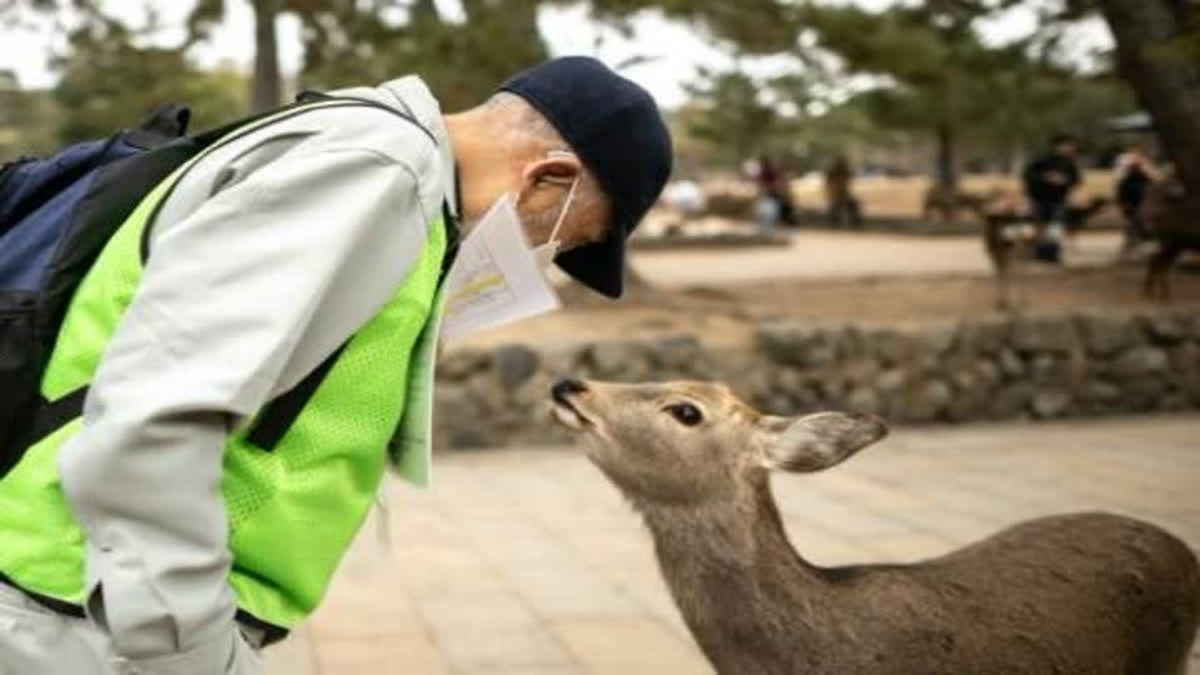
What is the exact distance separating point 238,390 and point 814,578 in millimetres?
1965

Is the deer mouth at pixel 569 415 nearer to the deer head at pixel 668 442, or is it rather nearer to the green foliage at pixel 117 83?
the deer head at pixel 668 442

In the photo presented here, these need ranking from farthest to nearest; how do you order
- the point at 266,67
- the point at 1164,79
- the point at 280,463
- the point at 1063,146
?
the point at 1063,146
the point at 266,67
the point at 1164,79
the point at 280,463

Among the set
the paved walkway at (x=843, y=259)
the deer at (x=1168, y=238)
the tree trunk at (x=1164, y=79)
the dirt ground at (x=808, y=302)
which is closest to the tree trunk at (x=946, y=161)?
the paved walkway at (x=843, y=259)

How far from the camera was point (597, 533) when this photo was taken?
8102mm

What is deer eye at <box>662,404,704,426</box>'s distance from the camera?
3594mm

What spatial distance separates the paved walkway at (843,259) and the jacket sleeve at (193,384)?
16621mm

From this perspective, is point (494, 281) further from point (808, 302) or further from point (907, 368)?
point (808, 302)

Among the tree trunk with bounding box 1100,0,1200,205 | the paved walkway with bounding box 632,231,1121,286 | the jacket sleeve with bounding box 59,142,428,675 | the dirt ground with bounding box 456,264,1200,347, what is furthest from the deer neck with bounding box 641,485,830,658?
the paved walkway with bounding box 632,231,1121,286

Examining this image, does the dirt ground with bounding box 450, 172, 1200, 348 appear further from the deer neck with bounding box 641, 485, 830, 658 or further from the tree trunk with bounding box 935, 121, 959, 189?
the tree trunk with bounding box 935, 121, 959, 189

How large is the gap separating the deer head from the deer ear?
0.03 meters

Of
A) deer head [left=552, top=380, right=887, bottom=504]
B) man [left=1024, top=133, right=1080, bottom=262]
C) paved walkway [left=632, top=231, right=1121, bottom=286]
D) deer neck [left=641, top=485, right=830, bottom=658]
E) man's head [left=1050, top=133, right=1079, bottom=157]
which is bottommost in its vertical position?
paved walkway [left=632, top=231, right=1121, bottom=286]

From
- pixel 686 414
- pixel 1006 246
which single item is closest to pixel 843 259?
pixel 1006 246

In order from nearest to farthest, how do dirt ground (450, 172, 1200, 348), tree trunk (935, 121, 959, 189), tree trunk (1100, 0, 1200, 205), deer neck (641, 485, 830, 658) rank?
deer neck (641, 485, 830, 658), dirt ground (450, 172, 1200, 348), tree trunk (1100, 0, 1200, 205), tree trunk (935, 121, 959, 189)

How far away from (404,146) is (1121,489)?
7.55m
